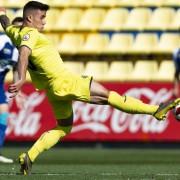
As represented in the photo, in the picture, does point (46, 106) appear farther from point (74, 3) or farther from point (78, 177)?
point (78, 177)

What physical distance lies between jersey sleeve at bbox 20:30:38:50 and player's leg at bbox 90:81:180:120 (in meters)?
0.76

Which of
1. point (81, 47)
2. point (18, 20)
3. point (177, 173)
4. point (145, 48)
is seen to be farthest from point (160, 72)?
point (177, 173)

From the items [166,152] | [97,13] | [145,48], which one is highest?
[97,13]

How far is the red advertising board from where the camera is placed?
51.0 ft

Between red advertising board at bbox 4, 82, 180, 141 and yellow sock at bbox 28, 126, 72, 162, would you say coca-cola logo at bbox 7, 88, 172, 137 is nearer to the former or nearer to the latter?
red advertising board at bbox 4, 82, 180, 141

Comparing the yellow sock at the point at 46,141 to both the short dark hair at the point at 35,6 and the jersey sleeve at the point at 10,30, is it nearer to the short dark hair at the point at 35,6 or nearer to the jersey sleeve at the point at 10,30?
the jersey sleeve at the point at 10,30

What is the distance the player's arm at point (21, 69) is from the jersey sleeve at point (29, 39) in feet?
0.16

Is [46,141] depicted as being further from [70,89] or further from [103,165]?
[103,165]

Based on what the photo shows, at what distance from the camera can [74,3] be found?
1964 centimetres

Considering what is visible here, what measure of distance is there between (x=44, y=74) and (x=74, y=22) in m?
10.9

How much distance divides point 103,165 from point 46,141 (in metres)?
2.48

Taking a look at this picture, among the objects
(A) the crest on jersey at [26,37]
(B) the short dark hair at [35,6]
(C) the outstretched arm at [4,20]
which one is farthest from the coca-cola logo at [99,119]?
(A) the crest on jersey at [26,37]

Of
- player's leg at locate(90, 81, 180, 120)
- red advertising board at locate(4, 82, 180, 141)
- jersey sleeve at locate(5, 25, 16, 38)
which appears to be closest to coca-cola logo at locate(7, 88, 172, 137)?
red advertising board at locate(4, 82, 180, 141)

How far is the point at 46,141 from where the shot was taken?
8539mm
